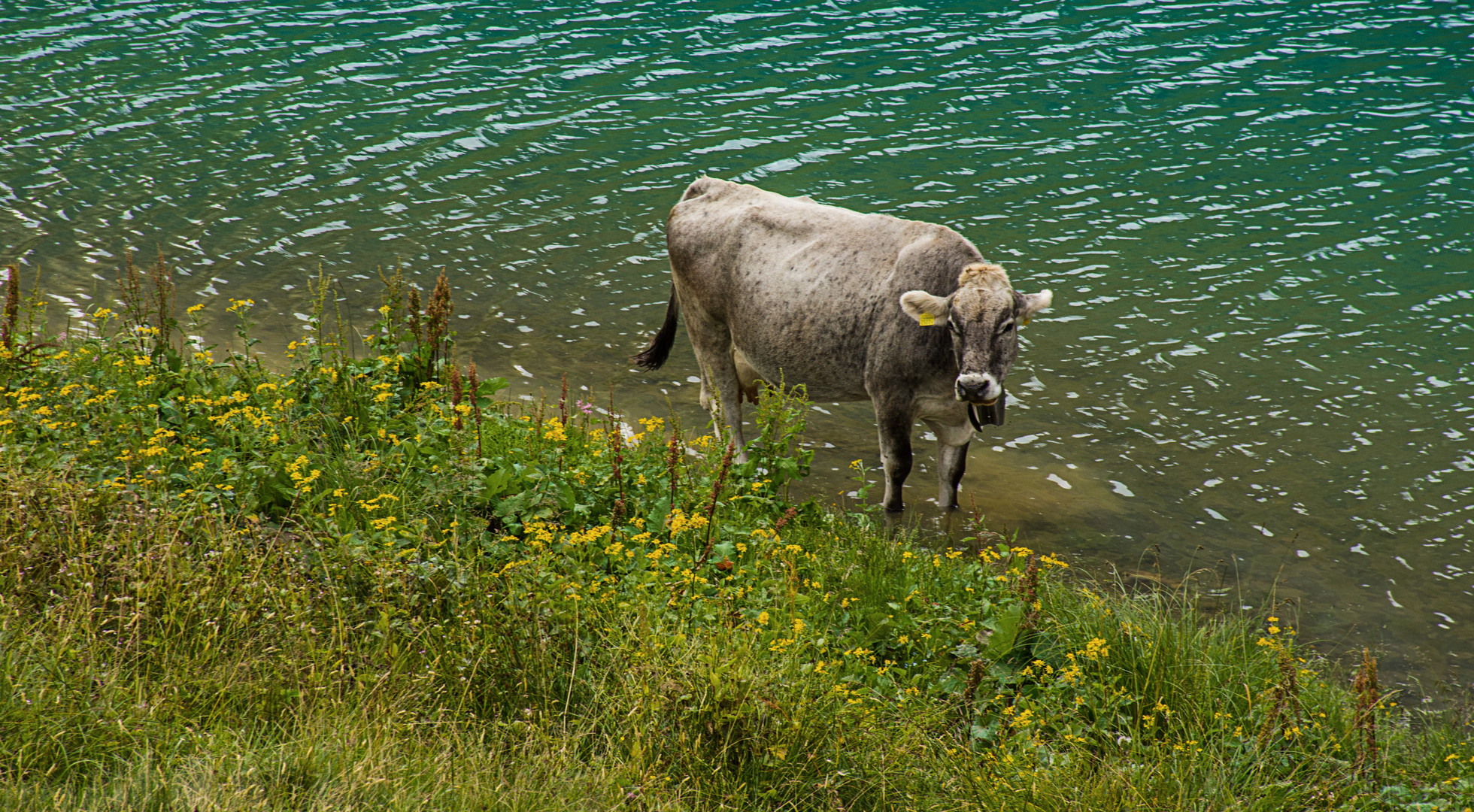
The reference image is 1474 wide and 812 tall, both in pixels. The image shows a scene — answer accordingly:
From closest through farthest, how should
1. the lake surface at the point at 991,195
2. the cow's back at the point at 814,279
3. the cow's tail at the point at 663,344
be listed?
1. the cow's back at the point at 814,279
2. the lake surface at the point at 991,195
3. the cow's tail at the point at 663,344

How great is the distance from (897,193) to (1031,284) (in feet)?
11.0

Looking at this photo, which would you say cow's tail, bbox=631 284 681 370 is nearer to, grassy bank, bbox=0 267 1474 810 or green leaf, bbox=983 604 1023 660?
grassy bank, bbox=0 267 1474 810

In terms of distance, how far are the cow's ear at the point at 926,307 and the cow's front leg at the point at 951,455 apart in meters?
1.03

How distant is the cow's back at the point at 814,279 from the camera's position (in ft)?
23.3

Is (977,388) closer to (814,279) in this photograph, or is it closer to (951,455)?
(951,455)

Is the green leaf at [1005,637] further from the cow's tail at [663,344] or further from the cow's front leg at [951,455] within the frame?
the cow's tail at [663,344]

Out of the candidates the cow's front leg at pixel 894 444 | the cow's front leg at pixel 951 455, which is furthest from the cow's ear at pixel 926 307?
the cow's front leg at pixel 951 455

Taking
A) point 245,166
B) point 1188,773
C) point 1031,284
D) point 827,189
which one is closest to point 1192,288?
point 1031,284

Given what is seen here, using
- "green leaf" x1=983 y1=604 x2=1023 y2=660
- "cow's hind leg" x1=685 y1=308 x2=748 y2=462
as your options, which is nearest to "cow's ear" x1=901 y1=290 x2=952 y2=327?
"cow's hind leg" x1=685 y1=308 x2=748 y2=462

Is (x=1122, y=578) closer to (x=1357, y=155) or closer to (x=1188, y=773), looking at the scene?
(x=1188, y=773)

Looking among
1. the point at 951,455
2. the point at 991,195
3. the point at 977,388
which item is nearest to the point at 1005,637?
the point at 977,388

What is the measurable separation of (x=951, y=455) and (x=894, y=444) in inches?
19.8

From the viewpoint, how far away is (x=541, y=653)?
414cm

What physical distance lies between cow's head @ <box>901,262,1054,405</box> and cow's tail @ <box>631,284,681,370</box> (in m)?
2.68
